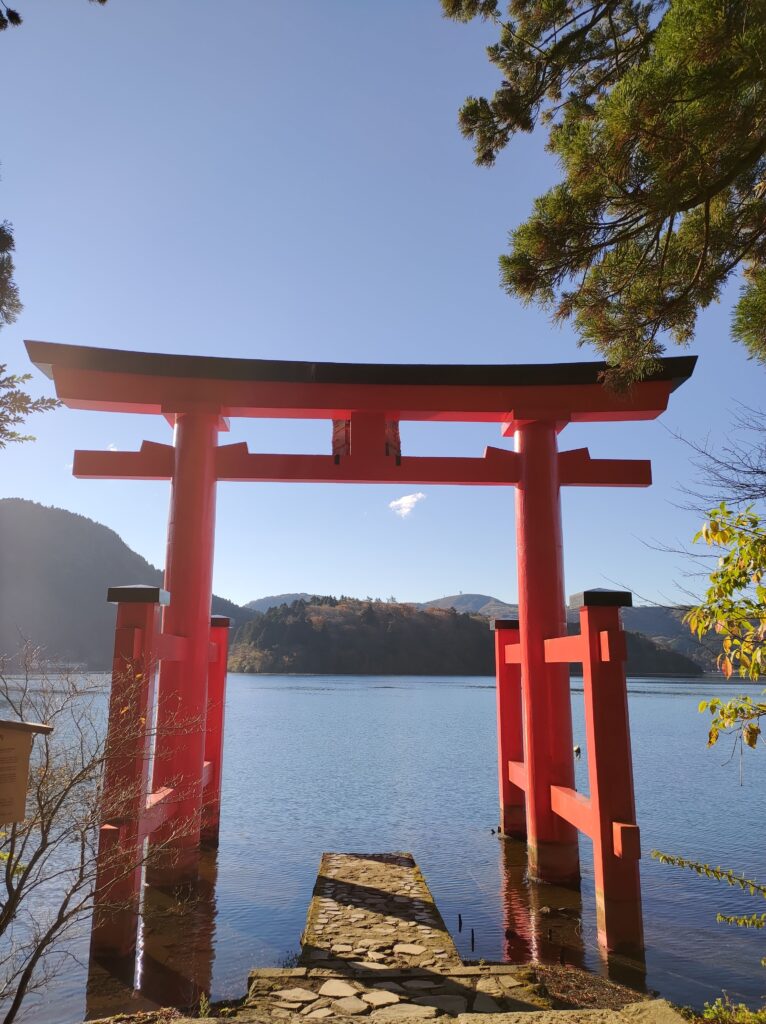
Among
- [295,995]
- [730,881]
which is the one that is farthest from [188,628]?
[730,881]

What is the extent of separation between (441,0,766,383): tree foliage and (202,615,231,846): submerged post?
18.2 feet

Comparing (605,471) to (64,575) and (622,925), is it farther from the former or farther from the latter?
(64,575)

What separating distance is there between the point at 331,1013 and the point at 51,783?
198 cm

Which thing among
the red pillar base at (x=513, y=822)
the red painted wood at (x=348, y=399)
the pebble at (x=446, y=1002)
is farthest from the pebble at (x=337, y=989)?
the red painted wood at (x=348, y=399)

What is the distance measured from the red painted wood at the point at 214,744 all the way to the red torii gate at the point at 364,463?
0.20 meters

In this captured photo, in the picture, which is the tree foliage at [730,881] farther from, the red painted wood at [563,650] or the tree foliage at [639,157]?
the tree foliage at [639,157]

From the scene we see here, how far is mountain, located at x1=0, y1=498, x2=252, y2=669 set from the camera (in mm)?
63000

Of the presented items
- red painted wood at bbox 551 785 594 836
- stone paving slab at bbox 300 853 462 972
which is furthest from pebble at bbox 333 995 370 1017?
red painted wood at bbox 551 785 594 836

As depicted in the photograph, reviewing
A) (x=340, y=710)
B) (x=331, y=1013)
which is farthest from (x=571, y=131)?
(x=340, y=710)

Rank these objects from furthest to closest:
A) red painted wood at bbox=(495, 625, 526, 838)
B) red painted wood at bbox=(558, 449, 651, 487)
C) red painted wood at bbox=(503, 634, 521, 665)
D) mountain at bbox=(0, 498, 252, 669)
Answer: mountain at bbox=(0, 498, 252, 669) < red painted wood at bbox=(495, 625, 526, 838) < red painted wood at bbox=(503, 634, 521, 665) < red painted wood at bbox=(558, 449, 651, 487)

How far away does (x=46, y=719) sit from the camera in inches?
155

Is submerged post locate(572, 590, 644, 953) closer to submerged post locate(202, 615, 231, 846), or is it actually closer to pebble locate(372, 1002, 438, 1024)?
pebble locate(372, 1002, 438, 1024)

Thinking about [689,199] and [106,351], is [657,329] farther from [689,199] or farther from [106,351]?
[106,351]

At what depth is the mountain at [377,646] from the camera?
66688 mm
